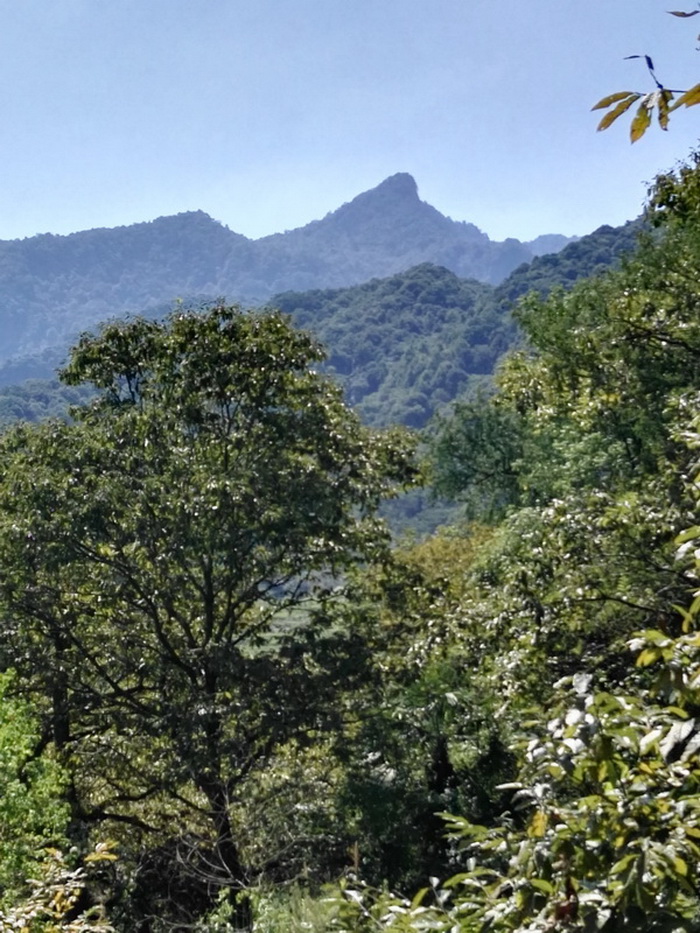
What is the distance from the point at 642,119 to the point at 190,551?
1230 cm

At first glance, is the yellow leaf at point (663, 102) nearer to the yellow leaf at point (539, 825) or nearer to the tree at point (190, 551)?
the yellow leaf at point (539, 825)

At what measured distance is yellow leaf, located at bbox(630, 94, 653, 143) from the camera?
218 centimetres

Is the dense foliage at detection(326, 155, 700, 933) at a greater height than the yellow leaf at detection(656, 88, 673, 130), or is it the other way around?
the yellow leaf at detection(656, 88, 673, 130)

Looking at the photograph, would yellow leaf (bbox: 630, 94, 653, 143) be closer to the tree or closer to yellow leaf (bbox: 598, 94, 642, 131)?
yellow leaf (bbox: 598, 94, 642, 131)

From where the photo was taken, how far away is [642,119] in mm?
2180

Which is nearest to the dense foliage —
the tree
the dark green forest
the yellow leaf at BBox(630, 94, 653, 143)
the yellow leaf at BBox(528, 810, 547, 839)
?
the yellow leaf at BBox(528, 810, 547, 839)

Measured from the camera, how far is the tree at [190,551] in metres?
13.6

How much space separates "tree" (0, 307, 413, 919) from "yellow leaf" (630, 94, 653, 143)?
11.3 meters

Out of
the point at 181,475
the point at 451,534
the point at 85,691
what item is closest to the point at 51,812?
the point at 85,691

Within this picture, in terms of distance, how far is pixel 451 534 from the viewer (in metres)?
26.8

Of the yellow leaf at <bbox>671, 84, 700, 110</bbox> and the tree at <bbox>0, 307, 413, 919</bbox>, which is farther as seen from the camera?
the tree at <bbox>0, 307, 413, 919</bbox>

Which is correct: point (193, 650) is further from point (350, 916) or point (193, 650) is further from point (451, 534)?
point (451, 534)

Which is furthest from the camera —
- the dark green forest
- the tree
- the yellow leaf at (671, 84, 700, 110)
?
the tree

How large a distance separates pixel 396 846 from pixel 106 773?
5.31 m
